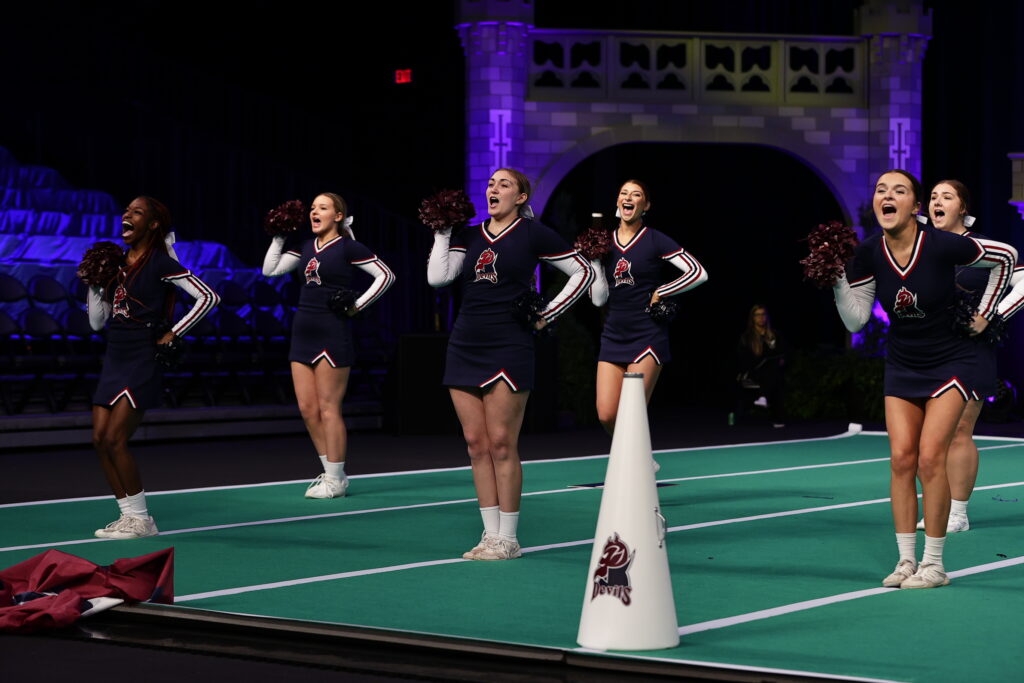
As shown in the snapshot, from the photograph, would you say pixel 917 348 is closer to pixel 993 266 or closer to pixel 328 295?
pixel 993 266

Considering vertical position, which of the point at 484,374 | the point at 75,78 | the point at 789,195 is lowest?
the point at 484,374

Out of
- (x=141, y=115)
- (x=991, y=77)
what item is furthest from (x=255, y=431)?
(x=991, y=77)

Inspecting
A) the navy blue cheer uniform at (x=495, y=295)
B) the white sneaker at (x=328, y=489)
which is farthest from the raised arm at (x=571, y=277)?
the white sneaker at (x=328, y=489)

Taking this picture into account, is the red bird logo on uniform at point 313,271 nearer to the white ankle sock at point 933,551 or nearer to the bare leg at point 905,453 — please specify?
the bare leg at point 905,453

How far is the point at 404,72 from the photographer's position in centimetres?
2652

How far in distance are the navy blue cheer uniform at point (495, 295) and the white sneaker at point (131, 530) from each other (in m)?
2.20

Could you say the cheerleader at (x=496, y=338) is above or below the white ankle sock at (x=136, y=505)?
above

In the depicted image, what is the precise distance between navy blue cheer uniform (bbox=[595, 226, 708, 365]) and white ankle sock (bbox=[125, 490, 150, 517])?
3360mm

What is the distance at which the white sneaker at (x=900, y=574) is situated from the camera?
22.5 feet

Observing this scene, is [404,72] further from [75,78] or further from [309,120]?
[75,78]

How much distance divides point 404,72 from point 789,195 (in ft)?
24.9

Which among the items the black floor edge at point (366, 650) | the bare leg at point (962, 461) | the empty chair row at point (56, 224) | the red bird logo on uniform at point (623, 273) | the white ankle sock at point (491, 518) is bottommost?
the black floor edge at point (366, 650)

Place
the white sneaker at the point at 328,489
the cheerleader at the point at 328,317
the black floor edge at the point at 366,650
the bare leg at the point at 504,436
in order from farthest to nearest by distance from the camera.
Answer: the white sneaker at the point at 328,489, the cheerleader at the point at 328,317, the bare leg at the point at 504,436, the black floor edge at the point at 366,650

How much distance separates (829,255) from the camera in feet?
22.5
